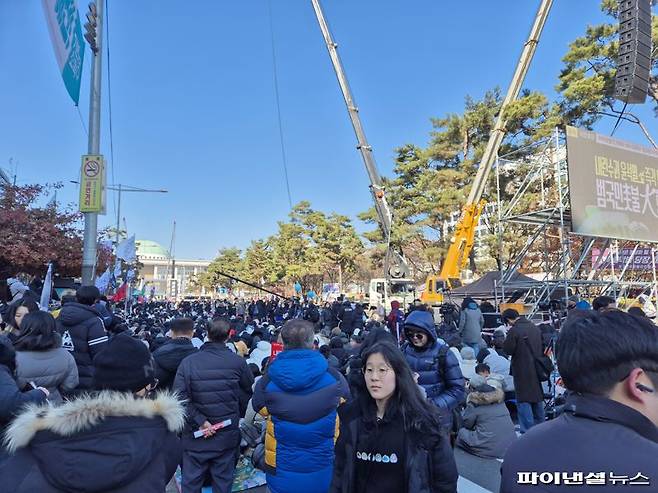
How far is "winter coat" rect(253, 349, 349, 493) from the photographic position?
8.77 feet

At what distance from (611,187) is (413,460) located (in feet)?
51.3

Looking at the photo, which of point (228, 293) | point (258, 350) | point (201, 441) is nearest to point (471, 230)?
point (258, 350)

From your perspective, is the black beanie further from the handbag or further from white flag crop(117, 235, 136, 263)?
white flag crop(117, 235, 136, 263)

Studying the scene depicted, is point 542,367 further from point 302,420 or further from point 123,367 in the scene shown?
point 123,367

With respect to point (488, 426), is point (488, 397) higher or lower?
higher

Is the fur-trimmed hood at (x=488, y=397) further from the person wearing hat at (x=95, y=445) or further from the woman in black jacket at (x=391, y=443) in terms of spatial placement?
the person wearing hat at (x=95, y=445)

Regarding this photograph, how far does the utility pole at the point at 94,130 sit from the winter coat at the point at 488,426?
643 centimetres

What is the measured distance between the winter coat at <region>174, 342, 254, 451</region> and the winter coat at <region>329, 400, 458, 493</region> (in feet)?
4.64

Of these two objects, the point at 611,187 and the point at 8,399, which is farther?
the point at 611,187

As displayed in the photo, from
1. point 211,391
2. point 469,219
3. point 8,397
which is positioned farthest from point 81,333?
point 469,219

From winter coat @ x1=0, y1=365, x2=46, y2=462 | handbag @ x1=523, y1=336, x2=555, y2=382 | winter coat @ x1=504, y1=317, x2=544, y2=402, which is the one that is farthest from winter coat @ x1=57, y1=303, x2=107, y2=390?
handbag @ x1=523, y1=336, x2=555, y2=382

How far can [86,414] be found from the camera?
1.48 meters

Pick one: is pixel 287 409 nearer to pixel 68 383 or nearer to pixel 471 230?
pixel 68 383

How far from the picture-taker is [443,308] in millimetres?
14492
